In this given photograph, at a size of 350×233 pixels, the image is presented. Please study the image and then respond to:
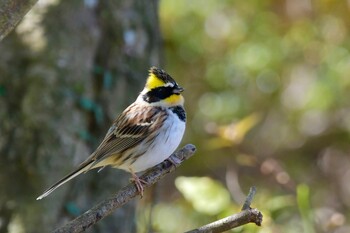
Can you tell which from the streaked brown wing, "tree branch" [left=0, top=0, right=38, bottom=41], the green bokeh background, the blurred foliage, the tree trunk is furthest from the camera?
A: the blurred foliage

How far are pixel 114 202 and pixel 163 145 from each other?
1.12 m

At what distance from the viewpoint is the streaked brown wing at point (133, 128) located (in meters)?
4.33

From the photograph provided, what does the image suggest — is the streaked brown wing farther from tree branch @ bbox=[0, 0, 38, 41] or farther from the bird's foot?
tree branch @ bbox=[0, 0, 38, 41]

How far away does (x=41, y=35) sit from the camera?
5.28 m

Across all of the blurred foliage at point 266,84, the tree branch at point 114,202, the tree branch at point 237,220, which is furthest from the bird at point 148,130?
the blurred foliage at point 266,84

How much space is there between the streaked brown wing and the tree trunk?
76 centimetres

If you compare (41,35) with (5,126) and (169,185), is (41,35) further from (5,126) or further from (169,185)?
(169,185)

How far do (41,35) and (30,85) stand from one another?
38 centimetres

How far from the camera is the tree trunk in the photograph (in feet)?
16.2

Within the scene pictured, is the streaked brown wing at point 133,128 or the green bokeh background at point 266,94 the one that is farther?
the green bokeh background at point 266,94

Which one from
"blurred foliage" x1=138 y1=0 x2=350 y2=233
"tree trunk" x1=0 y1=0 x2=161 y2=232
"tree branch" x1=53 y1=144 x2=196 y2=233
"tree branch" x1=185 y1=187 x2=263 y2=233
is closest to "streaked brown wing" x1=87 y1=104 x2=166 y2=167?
"tree branch" x1=53 y1=144 x2=196 y2=233

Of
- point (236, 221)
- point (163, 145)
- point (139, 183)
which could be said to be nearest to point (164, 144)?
point (163, 145)

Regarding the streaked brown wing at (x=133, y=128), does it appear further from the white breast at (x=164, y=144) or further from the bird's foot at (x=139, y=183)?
the bird's foot at (x=139, y=183)

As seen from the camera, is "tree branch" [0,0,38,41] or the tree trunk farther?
the tree trunk
